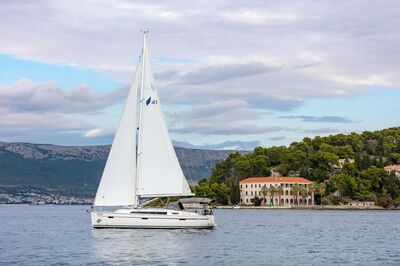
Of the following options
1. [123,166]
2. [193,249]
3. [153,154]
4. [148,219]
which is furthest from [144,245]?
[153,154]

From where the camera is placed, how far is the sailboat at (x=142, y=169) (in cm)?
5991

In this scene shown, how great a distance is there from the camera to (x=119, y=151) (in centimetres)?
6034

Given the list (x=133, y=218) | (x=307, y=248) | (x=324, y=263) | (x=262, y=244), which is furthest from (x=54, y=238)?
(x=324, y=263)

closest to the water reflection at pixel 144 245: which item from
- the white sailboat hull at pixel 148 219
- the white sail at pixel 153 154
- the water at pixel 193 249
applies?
the water at pixel 193 249

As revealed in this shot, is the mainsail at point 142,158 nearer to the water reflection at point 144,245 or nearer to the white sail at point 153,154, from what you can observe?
the white sail at point 153,154

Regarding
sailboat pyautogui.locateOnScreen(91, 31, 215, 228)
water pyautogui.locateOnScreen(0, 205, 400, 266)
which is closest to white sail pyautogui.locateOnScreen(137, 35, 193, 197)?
sailboat pyautogui.locateOnScreen(91, 31, 215, 228)

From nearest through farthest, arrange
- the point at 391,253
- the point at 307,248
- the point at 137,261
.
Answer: the point at 137,261
the point at 391,253
the point at 307,248

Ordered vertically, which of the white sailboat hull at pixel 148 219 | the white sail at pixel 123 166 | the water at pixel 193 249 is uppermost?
the white sail at pixel 123 166

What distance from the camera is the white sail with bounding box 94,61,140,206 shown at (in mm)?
59719

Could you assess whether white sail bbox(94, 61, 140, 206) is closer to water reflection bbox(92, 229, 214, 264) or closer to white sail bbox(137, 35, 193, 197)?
white sail bbox(137, 35, 193, 197)

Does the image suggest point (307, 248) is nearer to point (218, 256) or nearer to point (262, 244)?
point (262, 244)

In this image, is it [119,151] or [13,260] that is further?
[119,151]

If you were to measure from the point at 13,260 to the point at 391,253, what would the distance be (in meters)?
24.1

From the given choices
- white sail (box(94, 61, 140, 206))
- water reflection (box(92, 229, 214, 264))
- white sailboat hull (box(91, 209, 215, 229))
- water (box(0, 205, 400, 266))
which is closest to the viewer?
water (box(0, 205, 400, 266))
